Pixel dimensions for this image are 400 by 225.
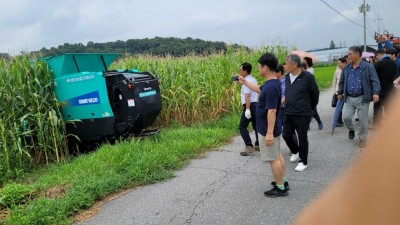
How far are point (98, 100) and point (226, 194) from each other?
3.81m

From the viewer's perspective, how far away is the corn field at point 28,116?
7.63 m

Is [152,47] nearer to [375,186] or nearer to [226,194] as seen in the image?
[226,194]

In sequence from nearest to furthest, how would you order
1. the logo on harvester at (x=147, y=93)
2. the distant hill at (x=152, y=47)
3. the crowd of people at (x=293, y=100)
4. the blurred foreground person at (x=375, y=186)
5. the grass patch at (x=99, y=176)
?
the blurred foreground person at (x=375, y=186) → the grass patch at (x=99, y=176) → the crowd of people at (x=293, y=100) → the logo on harvester at (x=147, y=93) → the distant hill at (x=152, y=47)

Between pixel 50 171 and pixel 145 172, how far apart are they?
2239 millimetres

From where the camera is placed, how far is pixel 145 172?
6.29 meters

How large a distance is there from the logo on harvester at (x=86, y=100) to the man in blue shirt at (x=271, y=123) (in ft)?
13.2

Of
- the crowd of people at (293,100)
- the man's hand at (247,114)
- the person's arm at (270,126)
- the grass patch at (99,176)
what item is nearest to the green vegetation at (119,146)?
the grass patch at (99,176)

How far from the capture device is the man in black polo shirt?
6.30m

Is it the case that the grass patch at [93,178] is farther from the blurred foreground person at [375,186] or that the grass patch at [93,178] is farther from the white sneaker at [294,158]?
the blurred foreground person at [375,186]

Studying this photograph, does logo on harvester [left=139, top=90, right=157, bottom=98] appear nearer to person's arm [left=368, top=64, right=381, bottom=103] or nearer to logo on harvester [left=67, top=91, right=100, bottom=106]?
logo on harvester [left=67, top=91, right=100, bottom=106]

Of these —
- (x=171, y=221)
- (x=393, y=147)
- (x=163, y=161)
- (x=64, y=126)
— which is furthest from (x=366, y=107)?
(x=393, y=147)

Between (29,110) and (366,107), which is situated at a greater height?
(29,110)

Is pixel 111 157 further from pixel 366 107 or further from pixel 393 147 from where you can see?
pixel 393 147

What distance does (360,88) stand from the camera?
7504mm
